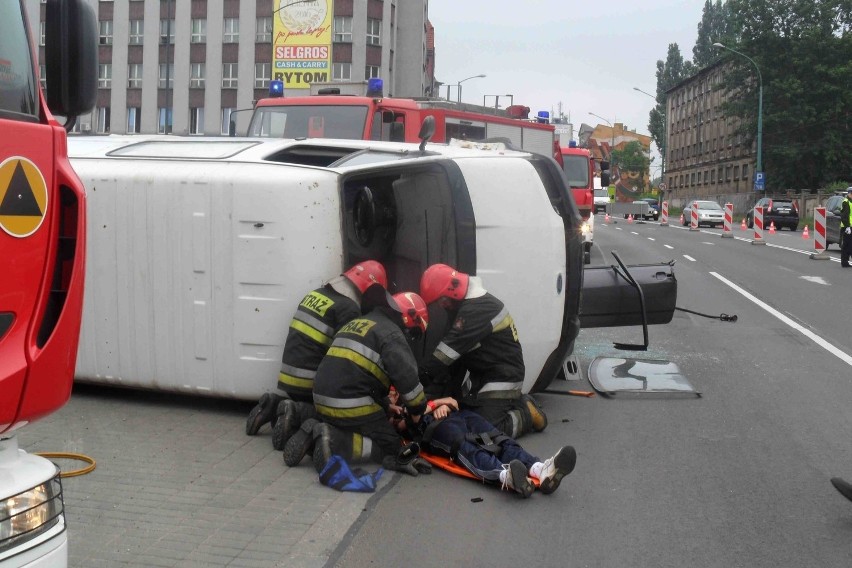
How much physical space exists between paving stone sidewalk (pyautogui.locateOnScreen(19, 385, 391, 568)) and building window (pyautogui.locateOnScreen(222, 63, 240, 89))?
5808cm

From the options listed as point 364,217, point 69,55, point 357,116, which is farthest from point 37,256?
point 357,116

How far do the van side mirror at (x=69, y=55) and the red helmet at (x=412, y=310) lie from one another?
3338 mm

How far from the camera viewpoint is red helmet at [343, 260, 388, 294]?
282 inches

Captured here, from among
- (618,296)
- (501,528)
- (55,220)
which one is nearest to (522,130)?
(618,296)

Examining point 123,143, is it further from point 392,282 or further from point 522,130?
point 522,130

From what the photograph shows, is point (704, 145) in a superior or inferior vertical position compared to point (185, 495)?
superior

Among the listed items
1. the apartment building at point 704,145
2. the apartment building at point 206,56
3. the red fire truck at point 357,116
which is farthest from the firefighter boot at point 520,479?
the apartment building at point 704,145

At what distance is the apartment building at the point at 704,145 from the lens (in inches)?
3312

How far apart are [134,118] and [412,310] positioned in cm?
6186

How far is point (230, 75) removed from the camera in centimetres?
6397

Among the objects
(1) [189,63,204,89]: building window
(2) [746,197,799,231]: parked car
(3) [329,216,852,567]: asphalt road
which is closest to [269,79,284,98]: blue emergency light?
(3) [329,216,852,567]: asphalt road

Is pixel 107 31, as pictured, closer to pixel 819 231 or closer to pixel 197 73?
pixel 197 73

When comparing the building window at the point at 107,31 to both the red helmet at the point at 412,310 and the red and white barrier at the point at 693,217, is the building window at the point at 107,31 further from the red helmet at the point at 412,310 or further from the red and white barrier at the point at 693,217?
the red helmet at the point at 412,310

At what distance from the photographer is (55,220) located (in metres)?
3.23
